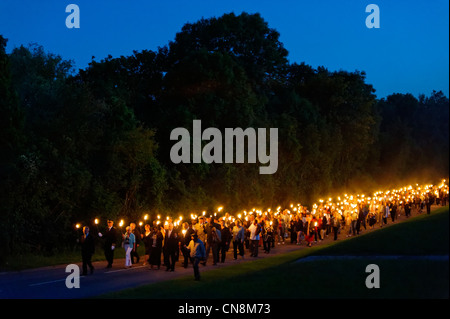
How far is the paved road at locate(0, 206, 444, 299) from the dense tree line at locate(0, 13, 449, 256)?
3608mm

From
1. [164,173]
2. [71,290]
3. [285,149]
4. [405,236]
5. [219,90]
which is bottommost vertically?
[71,290]

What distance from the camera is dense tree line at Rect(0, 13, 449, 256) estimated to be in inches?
1169

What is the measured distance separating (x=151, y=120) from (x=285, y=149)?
13405 millimetres

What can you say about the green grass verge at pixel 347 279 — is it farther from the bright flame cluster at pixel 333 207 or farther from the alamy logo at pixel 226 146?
the alamy logo at pixel 226 146

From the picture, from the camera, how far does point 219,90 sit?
1837 inches

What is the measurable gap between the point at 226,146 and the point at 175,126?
17.5 ft

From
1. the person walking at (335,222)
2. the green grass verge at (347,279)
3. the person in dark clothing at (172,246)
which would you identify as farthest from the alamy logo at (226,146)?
the green grass verge at (347,279)

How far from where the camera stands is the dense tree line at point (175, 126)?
29.7 meters

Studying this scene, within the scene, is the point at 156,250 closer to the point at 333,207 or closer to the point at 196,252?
the point at 196,252

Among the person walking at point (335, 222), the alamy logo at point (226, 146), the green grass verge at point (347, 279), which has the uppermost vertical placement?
→ the alamy logo at point (226, 146)

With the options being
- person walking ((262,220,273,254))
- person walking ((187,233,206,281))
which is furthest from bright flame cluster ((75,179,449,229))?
person walking ((187,233,206,281))

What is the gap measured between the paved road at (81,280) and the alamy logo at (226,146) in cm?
1462
